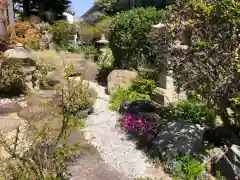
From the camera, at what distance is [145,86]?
829 centimetres

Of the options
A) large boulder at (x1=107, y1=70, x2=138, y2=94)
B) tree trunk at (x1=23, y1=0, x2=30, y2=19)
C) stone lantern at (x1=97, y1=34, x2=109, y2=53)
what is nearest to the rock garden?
large boulder at (x1=107, y1=70, x2=138, y2=94)

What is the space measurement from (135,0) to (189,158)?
15957mm

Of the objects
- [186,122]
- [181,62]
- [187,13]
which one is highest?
[187,13]

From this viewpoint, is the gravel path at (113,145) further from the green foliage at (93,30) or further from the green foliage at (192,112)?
the green foliage at (93,30)

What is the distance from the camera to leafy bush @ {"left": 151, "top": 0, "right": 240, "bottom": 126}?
450 cm

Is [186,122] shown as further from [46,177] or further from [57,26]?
[57,26]

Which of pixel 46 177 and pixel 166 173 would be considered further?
pixel 166 173

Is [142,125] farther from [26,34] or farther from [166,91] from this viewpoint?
[26,34]

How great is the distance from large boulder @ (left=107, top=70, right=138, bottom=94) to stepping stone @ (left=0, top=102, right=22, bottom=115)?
2.62m

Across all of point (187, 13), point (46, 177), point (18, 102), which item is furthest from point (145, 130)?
point (18, 102)

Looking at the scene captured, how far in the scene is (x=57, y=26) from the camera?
16562 millimetres

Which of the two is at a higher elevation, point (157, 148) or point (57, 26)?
point (57, 26)

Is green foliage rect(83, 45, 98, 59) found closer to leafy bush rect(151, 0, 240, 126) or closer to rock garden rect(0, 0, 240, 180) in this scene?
rock garden rect(0, 0, 240, 180)

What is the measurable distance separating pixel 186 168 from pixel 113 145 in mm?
1573
